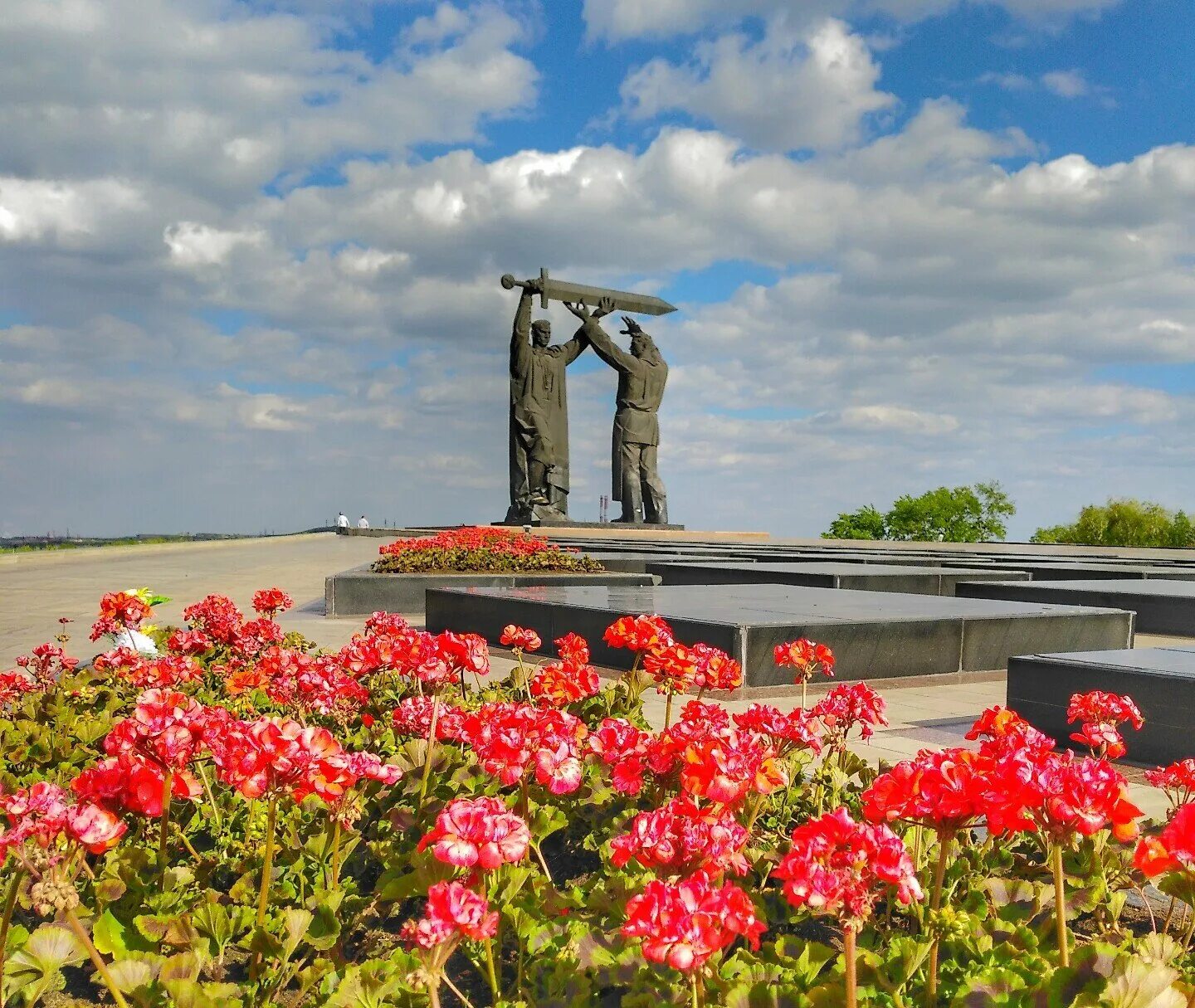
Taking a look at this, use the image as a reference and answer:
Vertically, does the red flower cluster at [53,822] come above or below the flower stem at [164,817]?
above

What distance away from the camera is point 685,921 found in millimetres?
1387

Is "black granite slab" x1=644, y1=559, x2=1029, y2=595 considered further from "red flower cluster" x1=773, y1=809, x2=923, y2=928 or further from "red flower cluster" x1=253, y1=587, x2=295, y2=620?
"red flower cluster" x1=773, y1=809, x2=923, y2=928

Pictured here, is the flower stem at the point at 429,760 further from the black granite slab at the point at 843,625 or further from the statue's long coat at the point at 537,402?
the statue's long coat at the point at 537,402

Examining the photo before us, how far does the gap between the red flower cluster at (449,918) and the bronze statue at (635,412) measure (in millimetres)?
29366

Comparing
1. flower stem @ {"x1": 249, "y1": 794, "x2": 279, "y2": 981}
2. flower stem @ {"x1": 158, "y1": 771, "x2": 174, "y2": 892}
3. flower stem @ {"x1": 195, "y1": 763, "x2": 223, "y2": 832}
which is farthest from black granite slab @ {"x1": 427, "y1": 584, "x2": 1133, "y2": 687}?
flower stem @ {"x1": 249, "y1": 794, "x2": 279, "y2": 981}

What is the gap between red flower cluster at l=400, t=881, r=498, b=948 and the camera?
1445 mm

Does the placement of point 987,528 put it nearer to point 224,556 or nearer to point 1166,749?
point 224,556

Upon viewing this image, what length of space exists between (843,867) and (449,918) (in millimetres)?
596

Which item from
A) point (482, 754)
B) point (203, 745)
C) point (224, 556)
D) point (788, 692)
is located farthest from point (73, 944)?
point (224, 556)

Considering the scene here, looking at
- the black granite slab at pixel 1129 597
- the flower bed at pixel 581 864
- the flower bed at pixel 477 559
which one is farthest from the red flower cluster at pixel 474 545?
the flower bed at pixel 581 864

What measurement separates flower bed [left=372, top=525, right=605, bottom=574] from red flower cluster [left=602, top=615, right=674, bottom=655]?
7.27 metres

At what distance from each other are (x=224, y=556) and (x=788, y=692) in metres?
17.0

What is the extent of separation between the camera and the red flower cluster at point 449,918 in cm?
145

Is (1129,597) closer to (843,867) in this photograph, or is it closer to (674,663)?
(674,663)
